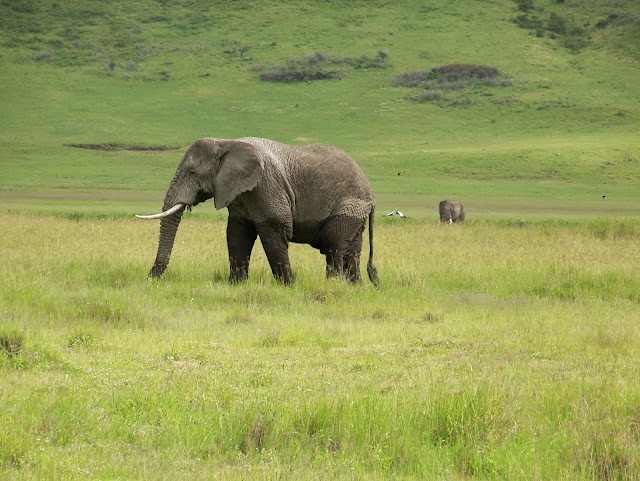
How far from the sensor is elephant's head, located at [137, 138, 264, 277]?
13.3m

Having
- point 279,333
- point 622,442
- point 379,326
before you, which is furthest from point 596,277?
point 622,442

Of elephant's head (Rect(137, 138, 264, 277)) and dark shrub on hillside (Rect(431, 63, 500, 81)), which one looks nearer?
elephant's head (Rect(137, 138, 264, 277))

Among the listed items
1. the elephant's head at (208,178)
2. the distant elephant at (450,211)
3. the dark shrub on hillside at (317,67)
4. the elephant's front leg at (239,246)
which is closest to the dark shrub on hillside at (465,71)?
the dark shrub on hillside at (317,67)

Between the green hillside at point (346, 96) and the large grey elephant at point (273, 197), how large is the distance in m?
22.1

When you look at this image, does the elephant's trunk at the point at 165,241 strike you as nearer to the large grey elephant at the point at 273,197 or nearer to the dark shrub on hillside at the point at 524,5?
the large grey elephant at the point at 273,197

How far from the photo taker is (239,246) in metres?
13.9

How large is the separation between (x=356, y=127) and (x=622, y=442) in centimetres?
8783

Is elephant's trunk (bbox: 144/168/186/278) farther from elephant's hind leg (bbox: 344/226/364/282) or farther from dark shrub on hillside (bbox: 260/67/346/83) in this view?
dark shrub on hillside (bbox: 260/67/346/83)

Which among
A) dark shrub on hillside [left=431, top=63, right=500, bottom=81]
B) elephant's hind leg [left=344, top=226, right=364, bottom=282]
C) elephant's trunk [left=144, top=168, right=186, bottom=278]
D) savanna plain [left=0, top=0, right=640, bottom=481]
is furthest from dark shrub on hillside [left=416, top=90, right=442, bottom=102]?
elephant's trunk [left=144, top=168, right=186, bottom=278]

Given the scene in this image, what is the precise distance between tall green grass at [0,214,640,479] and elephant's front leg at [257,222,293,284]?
23 centimetres

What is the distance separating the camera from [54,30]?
134625 mm

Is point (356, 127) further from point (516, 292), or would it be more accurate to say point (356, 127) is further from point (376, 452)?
point (376, 452)

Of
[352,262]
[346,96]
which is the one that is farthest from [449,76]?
[352,262]

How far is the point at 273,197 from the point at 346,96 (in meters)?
94.5
